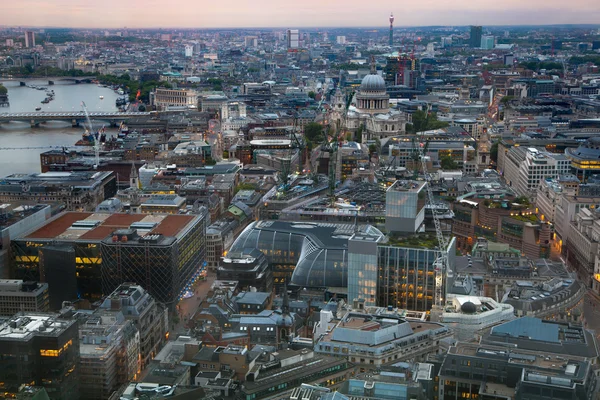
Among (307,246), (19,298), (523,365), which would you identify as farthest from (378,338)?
(19,298)

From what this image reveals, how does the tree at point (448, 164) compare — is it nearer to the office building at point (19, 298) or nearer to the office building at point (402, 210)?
the office building at point (402, 210)

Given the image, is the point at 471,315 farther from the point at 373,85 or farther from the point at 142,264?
the point at 373,85

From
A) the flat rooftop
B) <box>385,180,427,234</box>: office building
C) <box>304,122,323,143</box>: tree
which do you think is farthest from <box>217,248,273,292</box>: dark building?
<box>304,122,323,143</box>: tree

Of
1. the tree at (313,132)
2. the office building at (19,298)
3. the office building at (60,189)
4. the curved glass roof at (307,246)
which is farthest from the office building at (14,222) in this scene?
the tree at (313,132)

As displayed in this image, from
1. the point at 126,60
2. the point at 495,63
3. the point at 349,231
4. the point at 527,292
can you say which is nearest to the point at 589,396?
the point at 527,292

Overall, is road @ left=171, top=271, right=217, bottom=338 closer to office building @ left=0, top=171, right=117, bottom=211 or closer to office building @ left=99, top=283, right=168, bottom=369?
office building @ left=99, top=283, right=168, bottom=369
